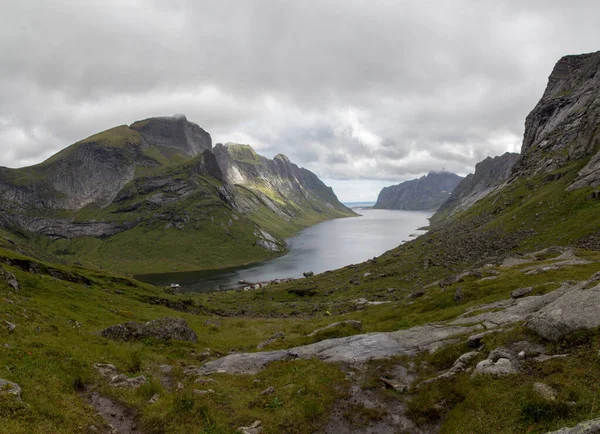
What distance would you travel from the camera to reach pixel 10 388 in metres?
11.9

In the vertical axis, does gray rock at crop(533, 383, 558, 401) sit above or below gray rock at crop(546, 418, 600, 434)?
below

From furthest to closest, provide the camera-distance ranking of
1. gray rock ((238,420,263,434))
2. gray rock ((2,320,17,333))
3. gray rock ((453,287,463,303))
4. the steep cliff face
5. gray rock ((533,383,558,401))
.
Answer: the steep cliff face < gray rock ((453,287,463,303)) < gray rock ((2,320,17,333)) < gray rock ((238,420,263,434)) < gray rock ((533,383,558,401))

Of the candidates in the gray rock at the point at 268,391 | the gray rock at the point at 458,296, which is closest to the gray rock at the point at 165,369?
the gray rock at the point at 268,391

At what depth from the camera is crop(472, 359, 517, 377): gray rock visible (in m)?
13.6

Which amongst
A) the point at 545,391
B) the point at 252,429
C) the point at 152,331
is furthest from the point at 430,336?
the point at 152,331

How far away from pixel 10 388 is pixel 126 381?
6183 mm

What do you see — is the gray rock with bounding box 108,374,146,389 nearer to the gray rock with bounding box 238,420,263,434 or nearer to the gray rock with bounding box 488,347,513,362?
the gray rock with bounding box 238,420,263,434

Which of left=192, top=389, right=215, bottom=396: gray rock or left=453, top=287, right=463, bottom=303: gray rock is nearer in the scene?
left=192, top=389, right=215, bottom=396: gray rock

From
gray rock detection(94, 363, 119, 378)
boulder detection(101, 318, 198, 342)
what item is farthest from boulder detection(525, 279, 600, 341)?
boulder detection(101, 318, 198, 342)

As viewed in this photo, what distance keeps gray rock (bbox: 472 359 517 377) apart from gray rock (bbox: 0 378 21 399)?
1852cm

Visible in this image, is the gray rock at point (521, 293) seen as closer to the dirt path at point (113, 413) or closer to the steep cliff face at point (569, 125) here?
the dirt path at point (113, 413)

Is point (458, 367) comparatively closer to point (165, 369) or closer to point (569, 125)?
point (165, 369)

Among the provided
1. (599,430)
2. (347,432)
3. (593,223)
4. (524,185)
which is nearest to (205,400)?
(347,432)

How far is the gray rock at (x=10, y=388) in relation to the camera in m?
11.5
